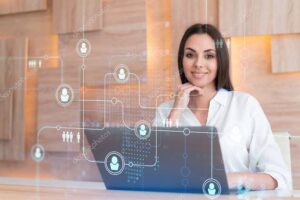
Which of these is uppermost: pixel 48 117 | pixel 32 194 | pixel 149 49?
pixel 149 49

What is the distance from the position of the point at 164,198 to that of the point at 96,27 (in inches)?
15.5

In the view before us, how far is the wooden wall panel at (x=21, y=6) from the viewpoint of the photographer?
38.8 inches

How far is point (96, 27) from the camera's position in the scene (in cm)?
92

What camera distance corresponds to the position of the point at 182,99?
2.75ft

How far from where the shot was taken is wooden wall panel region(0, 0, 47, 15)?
985 millimetres

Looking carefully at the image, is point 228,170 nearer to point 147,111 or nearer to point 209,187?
point 209,187

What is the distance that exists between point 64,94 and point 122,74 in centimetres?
15

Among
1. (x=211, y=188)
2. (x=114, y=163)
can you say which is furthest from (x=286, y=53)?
(x=114, y=163)

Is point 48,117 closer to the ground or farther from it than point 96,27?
closer to the ground

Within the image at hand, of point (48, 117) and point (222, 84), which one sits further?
point (48, 117)

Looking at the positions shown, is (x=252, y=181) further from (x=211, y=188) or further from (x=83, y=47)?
(x=83, y=47)

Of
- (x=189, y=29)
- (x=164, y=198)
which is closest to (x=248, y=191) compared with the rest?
(x=164, y=198)

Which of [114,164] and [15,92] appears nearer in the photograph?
[114,164]

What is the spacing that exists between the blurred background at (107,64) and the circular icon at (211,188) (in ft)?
0.47
